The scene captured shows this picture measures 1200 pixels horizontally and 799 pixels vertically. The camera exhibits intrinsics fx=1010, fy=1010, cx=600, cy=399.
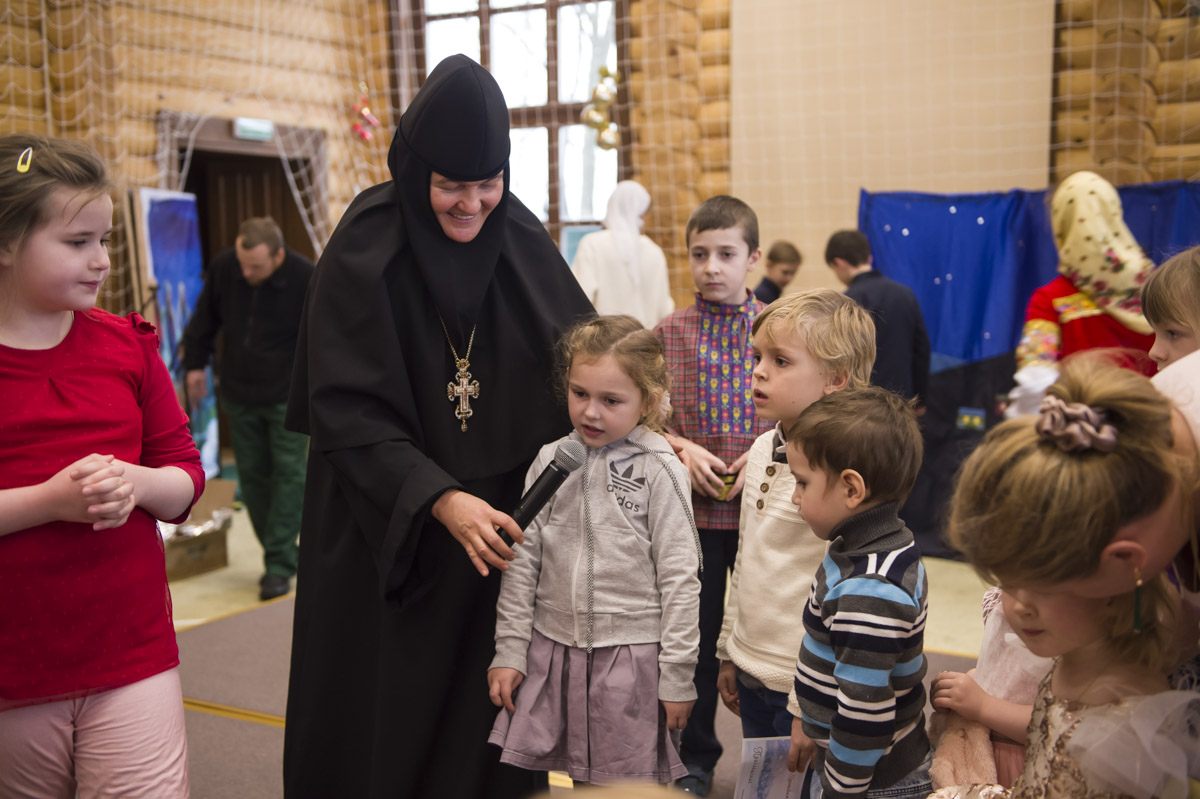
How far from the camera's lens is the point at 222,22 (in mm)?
6832

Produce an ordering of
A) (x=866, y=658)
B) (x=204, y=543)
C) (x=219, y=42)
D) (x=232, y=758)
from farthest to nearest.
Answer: (x=219, y=42) → (x=204, y=543) → (x=232, y=758) → (x=866, y=658)

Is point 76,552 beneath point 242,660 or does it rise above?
above

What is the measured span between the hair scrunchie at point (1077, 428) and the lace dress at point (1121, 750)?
317 mm

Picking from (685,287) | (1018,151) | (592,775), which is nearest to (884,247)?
→ (1018,151)

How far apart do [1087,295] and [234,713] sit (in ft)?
10.9

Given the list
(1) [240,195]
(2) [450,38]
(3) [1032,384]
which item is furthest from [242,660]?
(2) [450,38]

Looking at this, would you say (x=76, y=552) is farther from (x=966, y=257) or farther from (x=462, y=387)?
(x=966, y=257)

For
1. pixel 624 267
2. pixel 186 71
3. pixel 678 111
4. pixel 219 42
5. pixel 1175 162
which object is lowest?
pixel 624 267

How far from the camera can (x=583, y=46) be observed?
7387 mm

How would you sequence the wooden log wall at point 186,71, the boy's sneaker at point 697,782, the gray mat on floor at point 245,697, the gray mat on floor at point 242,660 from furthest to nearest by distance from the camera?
the wooden log wall at point 186,71 < the gray mat on floor at point 242,660 < the gray mat on floor at point 245,697 < the boy's sneaker at point 697,782

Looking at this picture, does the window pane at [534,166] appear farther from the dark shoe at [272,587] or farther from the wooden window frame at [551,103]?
the dark shoe at [272,587]

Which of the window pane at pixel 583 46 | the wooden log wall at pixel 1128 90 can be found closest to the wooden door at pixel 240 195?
the window pane at pixel 583 46

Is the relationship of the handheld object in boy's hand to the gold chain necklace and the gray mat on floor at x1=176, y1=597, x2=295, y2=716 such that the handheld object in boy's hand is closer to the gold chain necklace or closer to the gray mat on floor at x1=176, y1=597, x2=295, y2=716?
the gold chain necklace

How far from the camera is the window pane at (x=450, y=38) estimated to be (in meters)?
7.75
